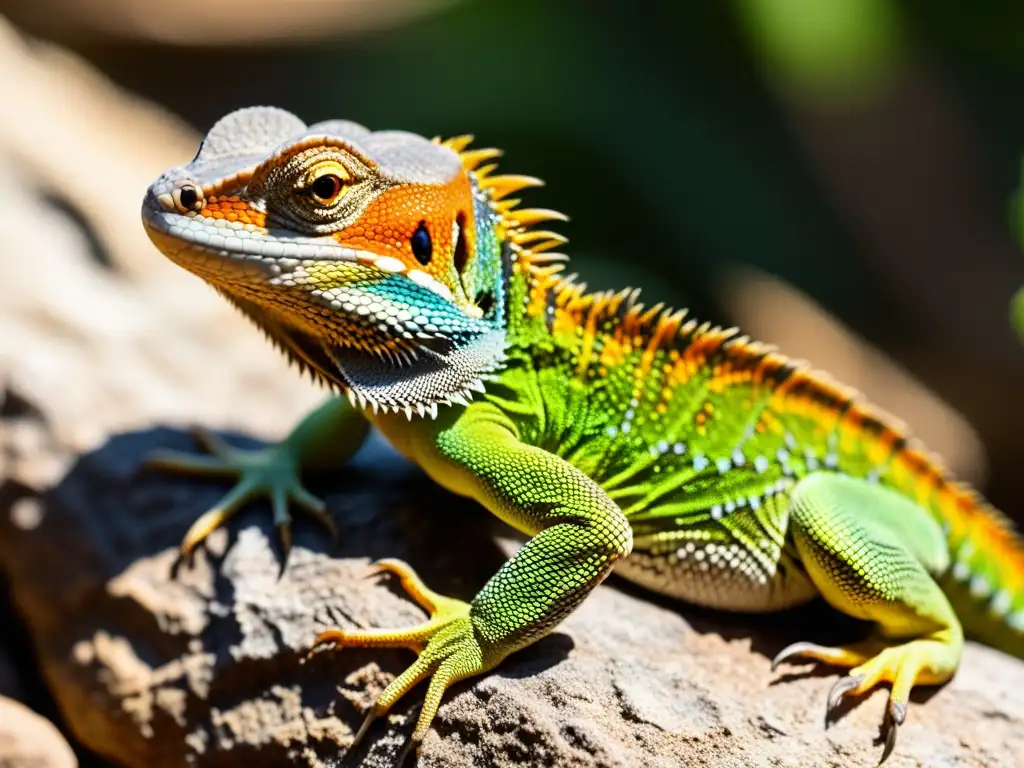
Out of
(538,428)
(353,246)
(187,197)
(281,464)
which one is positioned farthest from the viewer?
(281,464)

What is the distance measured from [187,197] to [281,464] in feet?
4.54

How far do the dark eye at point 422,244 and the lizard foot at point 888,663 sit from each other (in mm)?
1882

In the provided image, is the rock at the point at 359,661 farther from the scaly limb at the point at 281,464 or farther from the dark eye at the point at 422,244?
the dark eye at the point at 422,244

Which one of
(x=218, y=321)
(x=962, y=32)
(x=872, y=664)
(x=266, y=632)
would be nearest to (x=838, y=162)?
(x=962, y=32)

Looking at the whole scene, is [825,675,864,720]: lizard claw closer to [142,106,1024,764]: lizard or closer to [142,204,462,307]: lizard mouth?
[142,106,1024,764]: lizard

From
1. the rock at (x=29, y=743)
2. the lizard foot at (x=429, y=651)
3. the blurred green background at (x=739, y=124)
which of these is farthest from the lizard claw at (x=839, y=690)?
the blurred green background at (x=739, y=124)

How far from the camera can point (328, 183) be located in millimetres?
2938

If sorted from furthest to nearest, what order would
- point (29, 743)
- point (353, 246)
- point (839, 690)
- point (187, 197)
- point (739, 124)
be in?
point (739, 124) → point (29, 743) → point (839, 690) → point (353, 246) → point (187, 197)

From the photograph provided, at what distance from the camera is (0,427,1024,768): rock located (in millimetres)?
3016

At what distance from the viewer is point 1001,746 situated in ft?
10.8

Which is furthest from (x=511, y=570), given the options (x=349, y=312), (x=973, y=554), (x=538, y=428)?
(x=973, y=554)

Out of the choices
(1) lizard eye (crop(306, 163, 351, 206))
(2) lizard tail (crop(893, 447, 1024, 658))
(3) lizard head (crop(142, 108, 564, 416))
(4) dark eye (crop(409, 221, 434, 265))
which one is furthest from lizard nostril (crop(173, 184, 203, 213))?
(2) lizard tail (crop(893, 447, 1024, 658))

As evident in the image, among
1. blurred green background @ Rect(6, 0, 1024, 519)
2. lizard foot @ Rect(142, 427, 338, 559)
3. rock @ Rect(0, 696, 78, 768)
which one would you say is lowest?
rock @ Rect(0, 696, 78, 768)

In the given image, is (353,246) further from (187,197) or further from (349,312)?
(187,197)
